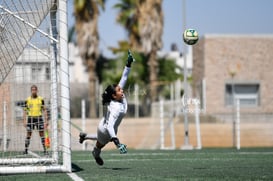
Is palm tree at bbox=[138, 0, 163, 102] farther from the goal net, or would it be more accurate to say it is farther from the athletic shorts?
the athletic shorts

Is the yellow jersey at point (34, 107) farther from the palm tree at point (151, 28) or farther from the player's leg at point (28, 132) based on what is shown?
the palm tree at point (151, 28)

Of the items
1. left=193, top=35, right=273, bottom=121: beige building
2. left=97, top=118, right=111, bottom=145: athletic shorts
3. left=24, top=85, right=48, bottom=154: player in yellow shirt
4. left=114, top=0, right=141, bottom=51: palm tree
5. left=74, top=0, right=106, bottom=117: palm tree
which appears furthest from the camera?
left=114, top=0, right=141, bottom=51: palm tree

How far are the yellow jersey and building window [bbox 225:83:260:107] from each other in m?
28.1

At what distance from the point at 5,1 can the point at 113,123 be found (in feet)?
10.3

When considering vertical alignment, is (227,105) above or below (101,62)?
below

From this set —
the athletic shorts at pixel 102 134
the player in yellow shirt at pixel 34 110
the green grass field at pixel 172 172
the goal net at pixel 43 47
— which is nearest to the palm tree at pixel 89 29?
the player in yellow shirt at pixel 34 110

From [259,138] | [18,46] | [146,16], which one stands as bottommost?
[259,138]

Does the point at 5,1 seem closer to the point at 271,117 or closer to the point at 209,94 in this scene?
the point at 271,117

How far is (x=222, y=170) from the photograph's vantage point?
12242 mm

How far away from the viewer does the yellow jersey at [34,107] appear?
18406 mm

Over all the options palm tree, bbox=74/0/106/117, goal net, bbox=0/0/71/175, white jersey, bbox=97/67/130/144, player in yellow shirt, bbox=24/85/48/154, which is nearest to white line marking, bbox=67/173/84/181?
goal net, bbox=0/0/71/175

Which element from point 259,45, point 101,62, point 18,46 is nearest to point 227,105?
point 259,45

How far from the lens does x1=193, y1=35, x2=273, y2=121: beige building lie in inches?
1793

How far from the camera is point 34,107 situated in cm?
1831
